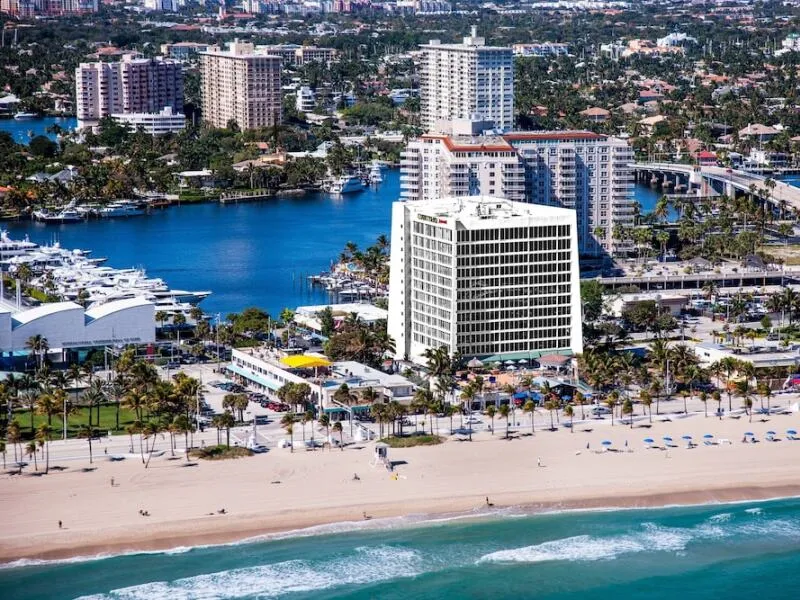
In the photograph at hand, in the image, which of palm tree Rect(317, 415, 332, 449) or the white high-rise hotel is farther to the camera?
the white high-rise hotel

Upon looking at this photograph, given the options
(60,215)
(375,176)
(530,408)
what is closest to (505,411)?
(530,408)

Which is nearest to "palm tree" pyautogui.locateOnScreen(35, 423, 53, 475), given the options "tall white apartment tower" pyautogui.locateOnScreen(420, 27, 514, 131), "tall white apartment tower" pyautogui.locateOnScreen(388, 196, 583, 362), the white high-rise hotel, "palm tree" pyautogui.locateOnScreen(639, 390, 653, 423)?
"tall white apartment tower" pyautogui.locateOnScreen(388, 196, 583, 362)

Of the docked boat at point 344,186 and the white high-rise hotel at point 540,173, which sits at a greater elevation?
the white high-rise hotel at point 540,173

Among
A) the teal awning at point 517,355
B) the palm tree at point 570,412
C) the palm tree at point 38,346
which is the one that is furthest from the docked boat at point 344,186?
the palm tree at point 570,412

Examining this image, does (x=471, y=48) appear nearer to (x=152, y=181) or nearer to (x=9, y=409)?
(x=152, y=181)

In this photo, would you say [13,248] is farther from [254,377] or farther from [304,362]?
[304,362]

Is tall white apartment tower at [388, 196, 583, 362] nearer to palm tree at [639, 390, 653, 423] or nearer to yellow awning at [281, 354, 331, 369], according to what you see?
yellow awning at [281, 354, 331, 369]

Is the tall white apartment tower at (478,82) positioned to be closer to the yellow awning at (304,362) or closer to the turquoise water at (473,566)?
the yellow awning at (304,362)
